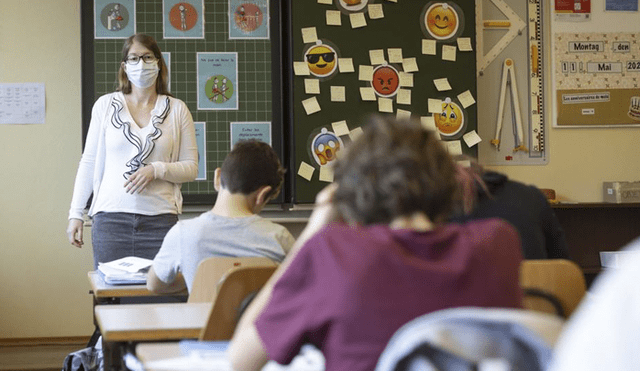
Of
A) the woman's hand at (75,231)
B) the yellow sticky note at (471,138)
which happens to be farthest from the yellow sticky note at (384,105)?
the woman's hand at (75,231)

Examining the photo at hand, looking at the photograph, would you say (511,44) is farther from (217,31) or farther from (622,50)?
(217,31)

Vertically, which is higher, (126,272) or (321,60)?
(321,60)

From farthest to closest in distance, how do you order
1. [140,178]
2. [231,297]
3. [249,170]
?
1. [140,178]
2. [249,170]
3. [231,297]

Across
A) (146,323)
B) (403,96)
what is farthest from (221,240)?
(403,96)

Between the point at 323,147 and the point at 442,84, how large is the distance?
2.68 feet

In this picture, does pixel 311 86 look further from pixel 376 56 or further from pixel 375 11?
pixel 375 11

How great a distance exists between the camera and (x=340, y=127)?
212 inches

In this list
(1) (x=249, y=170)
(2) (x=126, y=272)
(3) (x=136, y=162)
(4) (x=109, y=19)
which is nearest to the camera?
(1) (x=249, y=170)

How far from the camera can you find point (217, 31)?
17.4 feet

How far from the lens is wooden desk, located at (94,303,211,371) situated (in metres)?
2.05

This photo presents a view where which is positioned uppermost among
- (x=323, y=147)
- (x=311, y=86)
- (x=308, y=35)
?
(x=308, y=35)

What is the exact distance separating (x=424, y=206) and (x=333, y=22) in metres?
4.04

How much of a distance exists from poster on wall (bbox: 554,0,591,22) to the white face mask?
2872mm

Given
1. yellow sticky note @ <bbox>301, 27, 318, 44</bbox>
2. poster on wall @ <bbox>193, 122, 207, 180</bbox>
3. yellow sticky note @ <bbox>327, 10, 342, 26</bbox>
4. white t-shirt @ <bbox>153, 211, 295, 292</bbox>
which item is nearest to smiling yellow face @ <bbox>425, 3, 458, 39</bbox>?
yellow sticky note @ <bbox>327, 10, 342, 26</bbox>
